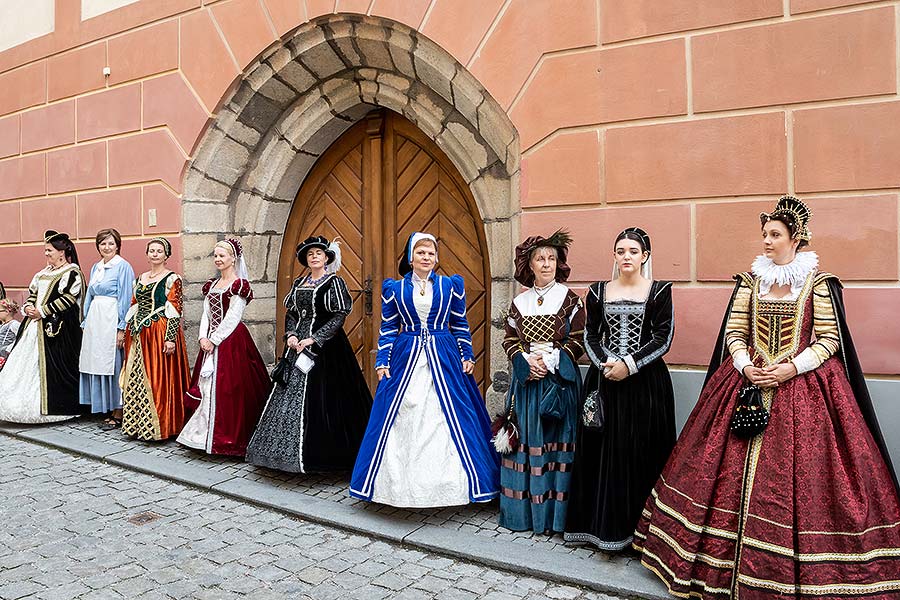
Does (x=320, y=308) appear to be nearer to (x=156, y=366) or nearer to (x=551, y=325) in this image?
(x=551, y=325)

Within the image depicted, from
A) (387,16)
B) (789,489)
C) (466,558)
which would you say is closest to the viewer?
(789,489)

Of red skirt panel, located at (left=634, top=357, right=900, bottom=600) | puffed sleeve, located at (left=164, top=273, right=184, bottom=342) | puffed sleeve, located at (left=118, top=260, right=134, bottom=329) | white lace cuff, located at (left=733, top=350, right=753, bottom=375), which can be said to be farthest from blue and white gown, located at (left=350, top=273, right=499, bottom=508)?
puffed sleeve, located at (left=118, top=260, right=134, bottom=329)

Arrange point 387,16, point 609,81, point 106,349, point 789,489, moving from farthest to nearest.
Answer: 1. point 106,349
2. point 387,16
3. point 609,81
4. point 789,489

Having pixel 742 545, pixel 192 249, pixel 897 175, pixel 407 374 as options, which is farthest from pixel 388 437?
pixel 192 249

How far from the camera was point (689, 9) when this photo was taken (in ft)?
13.0

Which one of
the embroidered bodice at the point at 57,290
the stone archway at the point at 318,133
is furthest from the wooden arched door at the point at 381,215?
the embroidered bodice at the point at 57,290

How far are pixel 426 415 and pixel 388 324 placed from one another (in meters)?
0.59

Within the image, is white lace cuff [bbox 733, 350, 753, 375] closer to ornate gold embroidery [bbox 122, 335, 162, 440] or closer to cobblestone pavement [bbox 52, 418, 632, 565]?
cobblestone pavement [bbox 52, 418, 632, 565]

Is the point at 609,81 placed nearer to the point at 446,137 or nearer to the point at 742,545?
the point at 446,137

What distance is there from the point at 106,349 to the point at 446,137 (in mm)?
3382

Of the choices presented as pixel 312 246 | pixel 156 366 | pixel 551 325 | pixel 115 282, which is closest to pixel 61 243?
pixel 115 282

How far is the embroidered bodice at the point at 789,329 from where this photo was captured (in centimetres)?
283

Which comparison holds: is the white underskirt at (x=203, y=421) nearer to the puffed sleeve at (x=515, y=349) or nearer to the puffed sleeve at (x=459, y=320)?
the puffed sleeve at (x=459, y=320)

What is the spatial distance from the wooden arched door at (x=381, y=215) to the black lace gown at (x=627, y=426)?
2089 mm
